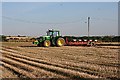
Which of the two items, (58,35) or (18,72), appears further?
(58,35)

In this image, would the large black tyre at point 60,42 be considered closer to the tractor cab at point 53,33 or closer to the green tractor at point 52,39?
the green tractor at point 52,39

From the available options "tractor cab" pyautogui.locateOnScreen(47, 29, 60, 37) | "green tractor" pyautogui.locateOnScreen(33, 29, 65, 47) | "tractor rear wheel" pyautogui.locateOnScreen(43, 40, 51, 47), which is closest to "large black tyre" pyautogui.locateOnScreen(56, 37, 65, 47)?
"green tractor" pyautogui.locateOnScreen(33, 29, 65, 47)

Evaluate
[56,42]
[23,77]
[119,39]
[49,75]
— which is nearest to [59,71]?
[49,75]

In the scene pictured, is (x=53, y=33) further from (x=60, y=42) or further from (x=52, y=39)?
(x=60, y=42)

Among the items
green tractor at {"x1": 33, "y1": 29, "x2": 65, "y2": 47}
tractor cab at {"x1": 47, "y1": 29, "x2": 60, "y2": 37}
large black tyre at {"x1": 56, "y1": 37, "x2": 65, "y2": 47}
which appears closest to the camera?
large black tyre at {"x1": 56, "y1": 37, "x2": 65, "y2": 47}

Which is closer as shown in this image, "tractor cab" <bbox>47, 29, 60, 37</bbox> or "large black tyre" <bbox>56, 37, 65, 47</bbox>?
"large black tyre" <bbox>56, 37, 65, 47</bbox>

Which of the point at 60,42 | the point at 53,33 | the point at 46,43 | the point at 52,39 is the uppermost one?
the point at 53,33

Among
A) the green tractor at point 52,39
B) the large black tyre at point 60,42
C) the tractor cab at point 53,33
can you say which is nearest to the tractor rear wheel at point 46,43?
the green tractor at point 52,39

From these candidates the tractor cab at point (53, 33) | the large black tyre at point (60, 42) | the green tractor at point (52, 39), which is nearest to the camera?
the large black tyre at point (60, 42)

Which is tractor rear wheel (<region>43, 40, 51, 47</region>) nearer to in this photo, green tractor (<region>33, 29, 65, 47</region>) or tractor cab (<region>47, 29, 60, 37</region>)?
green tractor (<region>33, 29, 65, 47</region>)

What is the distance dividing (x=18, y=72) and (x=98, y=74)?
342 centimetres

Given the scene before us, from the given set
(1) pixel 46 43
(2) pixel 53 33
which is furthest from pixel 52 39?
(1) pixel 46 43

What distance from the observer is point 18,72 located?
477 inches

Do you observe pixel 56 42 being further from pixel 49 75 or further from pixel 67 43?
pixel 49 75
